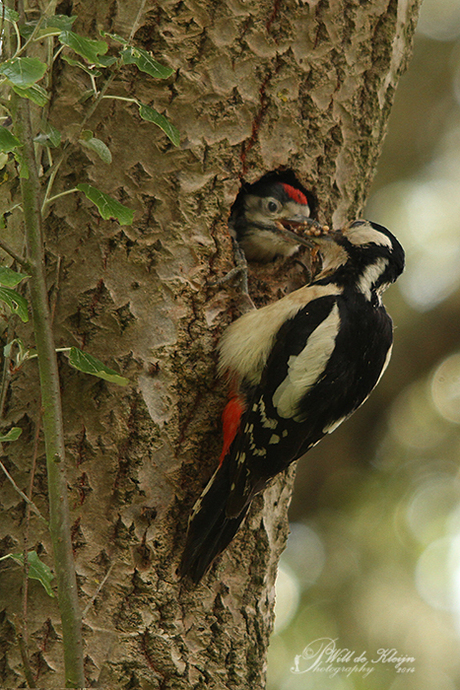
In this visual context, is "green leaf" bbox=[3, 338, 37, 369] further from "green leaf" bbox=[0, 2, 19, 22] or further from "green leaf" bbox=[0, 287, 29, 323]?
"green leaf" bbox=[0, 2, 19, 22]

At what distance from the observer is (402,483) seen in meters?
5.39

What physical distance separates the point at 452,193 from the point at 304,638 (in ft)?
11.9

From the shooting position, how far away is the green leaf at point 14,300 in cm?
139

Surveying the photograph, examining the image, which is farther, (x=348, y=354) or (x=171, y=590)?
(x=348, y=354)

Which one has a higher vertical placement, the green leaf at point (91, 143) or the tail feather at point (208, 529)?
the green leaf at point (91, 143)

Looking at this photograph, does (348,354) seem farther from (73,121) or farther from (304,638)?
(304,638)

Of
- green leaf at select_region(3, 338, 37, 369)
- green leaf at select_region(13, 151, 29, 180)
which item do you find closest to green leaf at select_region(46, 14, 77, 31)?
green leaf at select_region(13, 151, 29, 180)

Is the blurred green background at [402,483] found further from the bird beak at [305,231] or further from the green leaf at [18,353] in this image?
the green leaf at [18,353]

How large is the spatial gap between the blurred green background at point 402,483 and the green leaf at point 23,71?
3.77 metres


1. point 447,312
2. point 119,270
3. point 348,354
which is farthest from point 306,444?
point 447,312

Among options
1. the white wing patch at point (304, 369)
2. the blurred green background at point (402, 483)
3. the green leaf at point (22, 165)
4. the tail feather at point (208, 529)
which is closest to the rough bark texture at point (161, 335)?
the tail feather at point (208, 529)

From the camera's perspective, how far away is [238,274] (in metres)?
2.27

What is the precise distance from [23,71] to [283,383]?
126cm

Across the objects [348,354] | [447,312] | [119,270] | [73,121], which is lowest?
[348,354]
